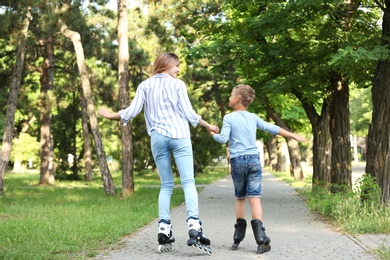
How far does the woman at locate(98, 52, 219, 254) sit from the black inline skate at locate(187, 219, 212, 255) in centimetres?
6

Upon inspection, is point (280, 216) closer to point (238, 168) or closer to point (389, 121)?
point (389, 121)

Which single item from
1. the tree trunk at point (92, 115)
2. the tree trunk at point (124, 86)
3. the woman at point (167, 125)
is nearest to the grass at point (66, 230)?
the woman at point (167, 125)

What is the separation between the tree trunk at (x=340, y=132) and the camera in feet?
54.9

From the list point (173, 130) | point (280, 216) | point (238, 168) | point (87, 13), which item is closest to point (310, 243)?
point (238, 168)

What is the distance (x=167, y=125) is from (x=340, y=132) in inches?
418

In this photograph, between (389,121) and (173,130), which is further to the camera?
(389,121)

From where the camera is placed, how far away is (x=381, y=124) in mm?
11773

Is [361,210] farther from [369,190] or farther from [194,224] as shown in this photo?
[194,224]

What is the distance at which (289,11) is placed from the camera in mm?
13758

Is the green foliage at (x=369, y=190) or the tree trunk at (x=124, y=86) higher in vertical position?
the tree trunk at (x=124, y=86)

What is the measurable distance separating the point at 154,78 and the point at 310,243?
9.43 ft

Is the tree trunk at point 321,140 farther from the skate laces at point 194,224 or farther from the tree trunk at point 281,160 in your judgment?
the tree trunk at point 281,160

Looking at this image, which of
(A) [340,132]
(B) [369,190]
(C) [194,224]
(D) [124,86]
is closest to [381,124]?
(B) [369,190]

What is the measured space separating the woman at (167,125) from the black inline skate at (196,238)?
0.06 m
